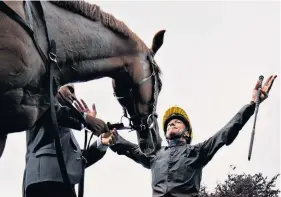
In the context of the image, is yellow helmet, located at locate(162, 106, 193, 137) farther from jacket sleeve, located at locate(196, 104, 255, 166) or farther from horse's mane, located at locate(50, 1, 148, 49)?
horse's mane, located at locate(50, 1, 148, 49)

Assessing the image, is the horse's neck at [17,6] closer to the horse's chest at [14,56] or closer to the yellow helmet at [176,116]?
the horse's chest at [14,56]

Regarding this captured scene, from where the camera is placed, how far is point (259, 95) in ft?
14.8

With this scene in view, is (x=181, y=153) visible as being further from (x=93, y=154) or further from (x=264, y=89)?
(x=264, y=89)

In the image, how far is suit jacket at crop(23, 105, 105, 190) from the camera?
421cm

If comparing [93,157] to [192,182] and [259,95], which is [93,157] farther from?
[259,95]

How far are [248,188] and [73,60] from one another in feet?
33.1

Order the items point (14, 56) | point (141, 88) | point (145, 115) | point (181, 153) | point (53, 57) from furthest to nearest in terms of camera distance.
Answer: point (181, 153), point (145, 115), point (141, 88), point (53, 57), point (14, 56)

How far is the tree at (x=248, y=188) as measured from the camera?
12656 mm

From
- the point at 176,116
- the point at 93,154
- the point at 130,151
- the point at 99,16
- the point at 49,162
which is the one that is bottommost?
the point at 49,162

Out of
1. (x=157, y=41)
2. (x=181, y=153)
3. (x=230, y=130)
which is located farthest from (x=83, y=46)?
(x=181, y=153)

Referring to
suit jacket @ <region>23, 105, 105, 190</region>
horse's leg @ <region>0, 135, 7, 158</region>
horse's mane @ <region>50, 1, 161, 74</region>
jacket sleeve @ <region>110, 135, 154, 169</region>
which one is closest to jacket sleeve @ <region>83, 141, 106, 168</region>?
suit jacket @ <region>23, 105, 105, 190</region>

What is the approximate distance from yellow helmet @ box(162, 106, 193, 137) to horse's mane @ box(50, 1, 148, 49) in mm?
1546

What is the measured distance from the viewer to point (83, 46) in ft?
11.3

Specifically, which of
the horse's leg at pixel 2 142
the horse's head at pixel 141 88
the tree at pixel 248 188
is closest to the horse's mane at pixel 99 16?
the horse's head at pixel 141 88
